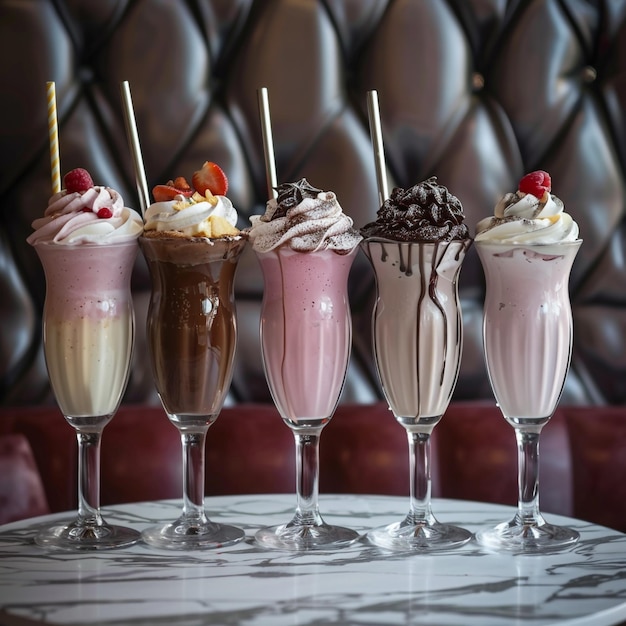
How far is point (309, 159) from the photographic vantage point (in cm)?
225

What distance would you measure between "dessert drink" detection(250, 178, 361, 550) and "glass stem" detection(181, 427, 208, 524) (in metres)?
0.10

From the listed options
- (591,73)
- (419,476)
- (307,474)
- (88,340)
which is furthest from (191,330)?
(591,73)

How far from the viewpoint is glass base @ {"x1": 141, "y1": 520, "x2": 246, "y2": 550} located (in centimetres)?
134

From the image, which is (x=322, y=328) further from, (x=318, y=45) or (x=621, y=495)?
(x=318, y=45)

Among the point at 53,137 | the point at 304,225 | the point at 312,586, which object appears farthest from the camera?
the point at 53,137

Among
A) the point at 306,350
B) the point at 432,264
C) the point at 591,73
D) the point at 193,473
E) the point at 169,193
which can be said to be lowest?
the point at 193,473

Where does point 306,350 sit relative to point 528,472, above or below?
above

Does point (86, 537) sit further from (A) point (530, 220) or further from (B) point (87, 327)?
(A) point (530, 220)

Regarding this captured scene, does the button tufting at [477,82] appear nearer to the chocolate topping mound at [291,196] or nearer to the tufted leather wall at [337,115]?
the tufted leather wall at [337,115]

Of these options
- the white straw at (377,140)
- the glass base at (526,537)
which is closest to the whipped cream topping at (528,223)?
the white straw at (377,140)

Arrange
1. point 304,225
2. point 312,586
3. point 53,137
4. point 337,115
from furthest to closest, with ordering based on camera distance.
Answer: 1. point 337,115
2. point 53,137
3. point 304,225
4. point 312,586

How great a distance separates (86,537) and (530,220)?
72cm

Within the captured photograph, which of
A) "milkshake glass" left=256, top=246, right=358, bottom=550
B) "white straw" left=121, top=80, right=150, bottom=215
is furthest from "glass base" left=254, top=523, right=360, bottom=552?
"white straw" left=121, top=80, right=150, bottom=215

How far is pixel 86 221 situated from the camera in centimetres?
133
